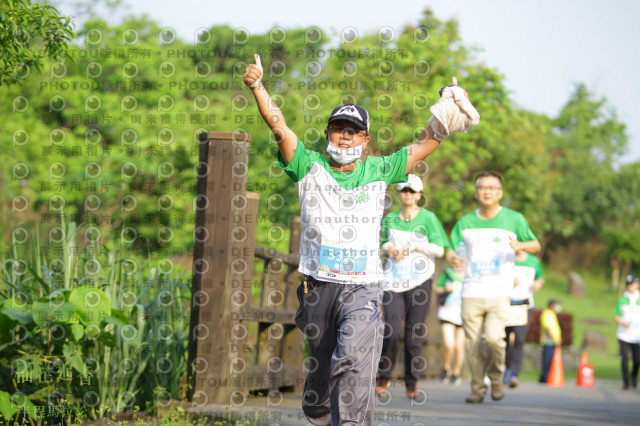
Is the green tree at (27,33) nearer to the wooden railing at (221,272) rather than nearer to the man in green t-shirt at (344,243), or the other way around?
the wooden railing at (221,272)

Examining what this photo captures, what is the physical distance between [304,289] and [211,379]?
4.76 feet

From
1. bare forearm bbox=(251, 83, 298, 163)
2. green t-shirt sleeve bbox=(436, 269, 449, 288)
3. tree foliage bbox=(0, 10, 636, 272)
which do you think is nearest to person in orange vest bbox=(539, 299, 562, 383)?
tree foliage bbox=(0, 10, 636, 272)

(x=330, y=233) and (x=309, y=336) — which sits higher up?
(x=330, y=233)

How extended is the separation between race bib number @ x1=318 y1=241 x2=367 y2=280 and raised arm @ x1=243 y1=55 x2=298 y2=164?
1.80 ft

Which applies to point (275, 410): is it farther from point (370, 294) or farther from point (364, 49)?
point (364, 49)

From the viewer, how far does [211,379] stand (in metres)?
6.00

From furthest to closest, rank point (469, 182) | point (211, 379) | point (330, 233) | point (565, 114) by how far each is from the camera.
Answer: point (565, 114)
point (469, 182)
point (211, 379)
point (330, 233)

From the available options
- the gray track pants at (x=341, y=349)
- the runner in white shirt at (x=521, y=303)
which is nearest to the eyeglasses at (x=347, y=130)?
the gray track pants at (x=341, y=349)

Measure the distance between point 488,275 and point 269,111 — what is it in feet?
14.1

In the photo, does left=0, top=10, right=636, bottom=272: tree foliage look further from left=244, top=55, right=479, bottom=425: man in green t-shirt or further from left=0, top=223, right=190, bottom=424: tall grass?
left=244, top=55, right=479, bottom=425: man in green t-shirt

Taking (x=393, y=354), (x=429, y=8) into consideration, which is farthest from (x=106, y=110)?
(x=393, y=354)

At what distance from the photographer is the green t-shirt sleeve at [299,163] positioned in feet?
15.9

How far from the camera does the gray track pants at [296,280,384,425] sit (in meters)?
4.63

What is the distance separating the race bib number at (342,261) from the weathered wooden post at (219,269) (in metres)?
1.50
